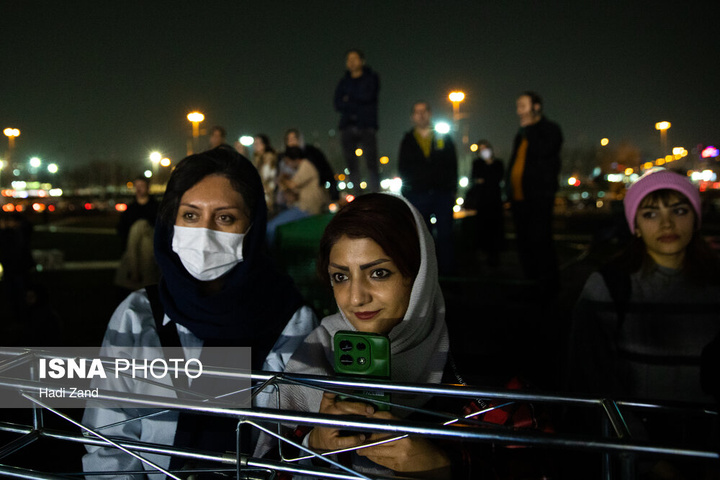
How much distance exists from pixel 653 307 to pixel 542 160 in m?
3.67

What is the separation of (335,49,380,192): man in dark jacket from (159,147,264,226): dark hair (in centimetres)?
588

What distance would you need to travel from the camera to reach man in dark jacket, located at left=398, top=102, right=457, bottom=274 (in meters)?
7.10

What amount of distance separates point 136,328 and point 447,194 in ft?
17.6

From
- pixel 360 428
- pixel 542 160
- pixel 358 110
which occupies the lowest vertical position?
pixel 360 428

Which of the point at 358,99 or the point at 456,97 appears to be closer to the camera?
the point at 358,99

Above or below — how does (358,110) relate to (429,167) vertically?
above

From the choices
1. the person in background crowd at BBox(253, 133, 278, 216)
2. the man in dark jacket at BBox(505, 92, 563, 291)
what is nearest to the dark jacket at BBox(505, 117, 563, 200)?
the man in dark jacket at BBox(505, 92, 563, 291)

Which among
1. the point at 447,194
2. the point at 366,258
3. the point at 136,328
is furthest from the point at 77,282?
the point at 366,258

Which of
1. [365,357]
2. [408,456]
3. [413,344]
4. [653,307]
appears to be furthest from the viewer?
[653,307]

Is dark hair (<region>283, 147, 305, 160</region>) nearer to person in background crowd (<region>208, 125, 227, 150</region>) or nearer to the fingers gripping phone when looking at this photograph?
person in background crowd (<region>208, 125, 227, 150</region>)

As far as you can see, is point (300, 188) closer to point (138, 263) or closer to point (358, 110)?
point (358, 110)

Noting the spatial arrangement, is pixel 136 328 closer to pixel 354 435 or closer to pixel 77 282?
pixel 354 435

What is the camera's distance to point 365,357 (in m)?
1.47

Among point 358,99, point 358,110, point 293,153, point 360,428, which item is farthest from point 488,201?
point 360,428
